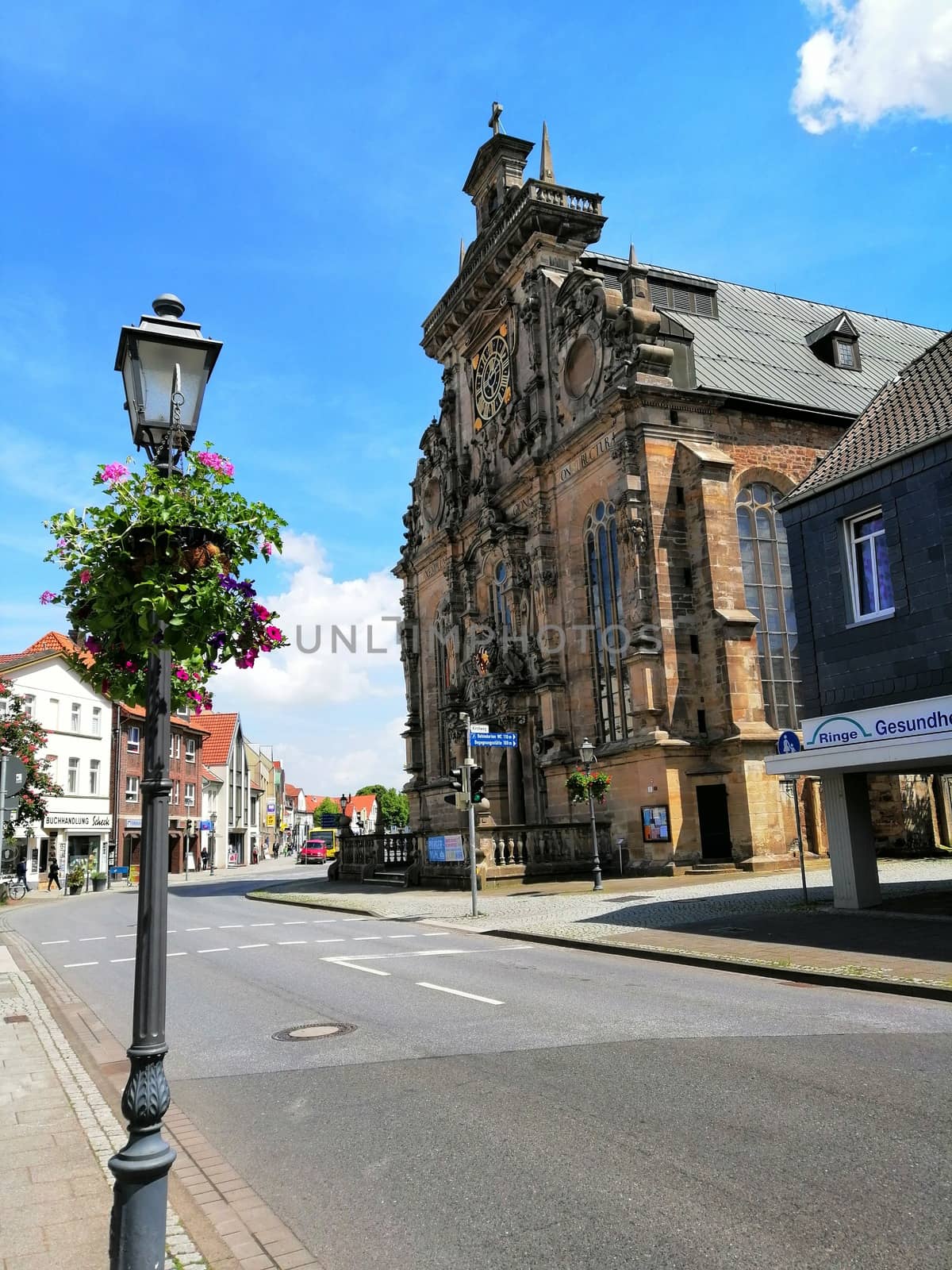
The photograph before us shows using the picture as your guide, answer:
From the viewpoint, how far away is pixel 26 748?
32.3 metres

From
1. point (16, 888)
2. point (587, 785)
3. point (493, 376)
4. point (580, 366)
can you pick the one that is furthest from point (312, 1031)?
point (493, 376)

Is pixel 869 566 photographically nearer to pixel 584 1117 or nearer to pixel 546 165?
pixel 584 1117

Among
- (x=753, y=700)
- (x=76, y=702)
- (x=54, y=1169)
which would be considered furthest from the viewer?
(x=76, y=702)

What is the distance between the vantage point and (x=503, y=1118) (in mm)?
6070

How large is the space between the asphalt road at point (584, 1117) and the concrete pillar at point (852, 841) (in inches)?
227

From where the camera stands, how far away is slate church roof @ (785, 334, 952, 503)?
1545 centimetres

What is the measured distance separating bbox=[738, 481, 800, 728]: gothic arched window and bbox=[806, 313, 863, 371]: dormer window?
11.0 m

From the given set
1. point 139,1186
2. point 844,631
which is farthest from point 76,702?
point 139,1186

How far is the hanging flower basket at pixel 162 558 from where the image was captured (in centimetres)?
461

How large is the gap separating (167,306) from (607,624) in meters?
28.7

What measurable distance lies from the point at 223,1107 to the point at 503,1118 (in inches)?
83.6

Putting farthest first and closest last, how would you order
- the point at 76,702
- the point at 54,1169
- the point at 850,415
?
1. the point at 76,702
2. the point at 850,415
3. the point at 54,1169

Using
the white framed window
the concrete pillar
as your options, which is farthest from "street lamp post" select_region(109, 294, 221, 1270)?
the concrete pillar

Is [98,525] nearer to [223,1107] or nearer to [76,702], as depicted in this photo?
[223,1107]
